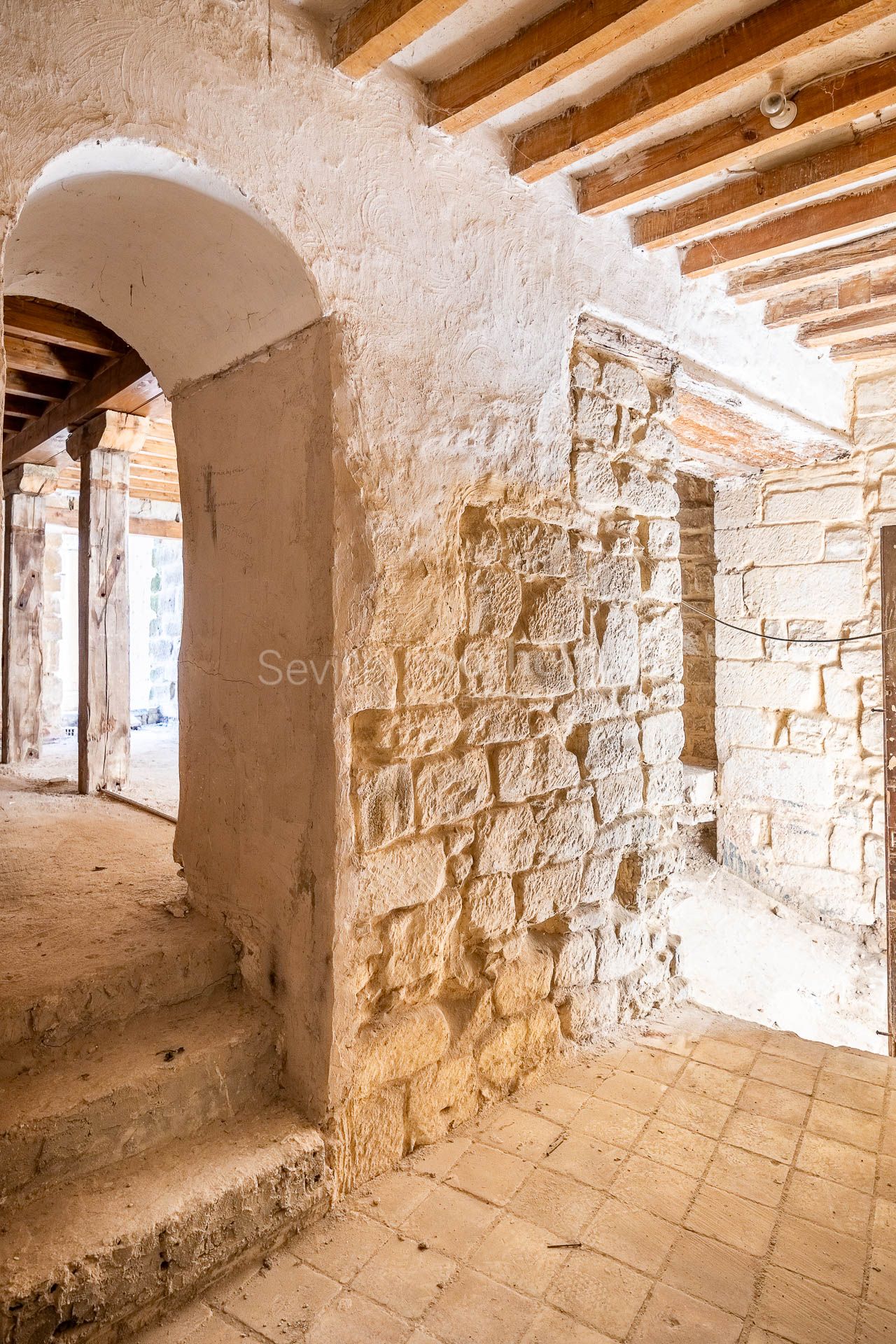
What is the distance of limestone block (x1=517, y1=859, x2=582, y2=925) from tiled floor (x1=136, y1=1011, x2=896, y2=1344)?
47 centimetres

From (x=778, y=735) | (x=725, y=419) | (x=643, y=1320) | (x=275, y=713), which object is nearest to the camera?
(x=643, y=1320)

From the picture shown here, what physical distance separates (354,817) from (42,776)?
3475 mm

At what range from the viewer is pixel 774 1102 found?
212 cm

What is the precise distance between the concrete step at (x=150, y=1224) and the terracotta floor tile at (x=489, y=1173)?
0.32 meters

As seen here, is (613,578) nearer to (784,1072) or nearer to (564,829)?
(564,829)

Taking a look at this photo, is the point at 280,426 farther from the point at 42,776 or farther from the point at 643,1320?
the point at 42,776

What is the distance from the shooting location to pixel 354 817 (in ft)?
5.73

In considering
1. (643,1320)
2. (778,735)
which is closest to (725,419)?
(778,735)

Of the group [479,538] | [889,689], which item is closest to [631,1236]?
[479,538]

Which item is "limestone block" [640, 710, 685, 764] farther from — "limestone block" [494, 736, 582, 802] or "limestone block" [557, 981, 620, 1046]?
"limestone block" [557, 981, 620, 1046]

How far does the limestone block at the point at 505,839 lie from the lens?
2043 mm

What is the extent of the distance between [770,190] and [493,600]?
1426 millimetres

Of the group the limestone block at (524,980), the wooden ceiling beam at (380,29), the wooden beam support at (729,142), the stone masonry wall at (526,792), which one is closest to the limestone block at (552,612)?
the stone masonry wall at (526,792)

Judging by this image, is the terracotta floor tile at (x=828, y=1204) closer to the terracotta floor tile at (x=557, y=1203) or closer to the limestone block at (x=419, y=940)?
the terracotta floor tile at (x=557, y=1203)
